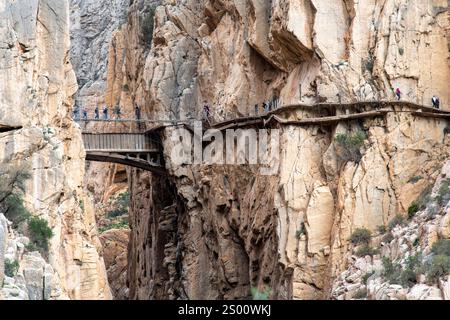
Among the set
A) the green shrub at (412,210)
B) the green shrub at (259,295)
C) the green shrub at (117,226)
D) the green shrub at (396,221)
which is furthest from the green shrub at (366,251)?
the green shrub at (117,226)

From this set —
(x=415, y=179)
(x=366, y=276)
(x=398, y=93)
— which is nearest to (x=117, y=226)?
(x=398, y=93)

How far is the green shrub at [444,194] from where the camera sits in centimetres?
4808

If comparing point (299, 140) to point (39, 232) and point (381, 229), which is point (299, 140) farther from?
point (39, 232)

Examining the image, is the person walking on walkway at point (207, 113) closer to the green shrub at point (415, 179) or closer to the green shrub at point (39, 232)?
the green shrub at point (415, 179)

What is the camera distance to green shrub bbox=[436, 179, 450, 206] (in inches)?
1893

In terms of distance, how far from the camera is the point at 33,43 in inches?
1922

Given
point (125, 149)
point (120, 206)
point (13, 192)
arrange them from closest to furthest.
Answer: point (13, 192)
point (125, 149)
point (120, 206)

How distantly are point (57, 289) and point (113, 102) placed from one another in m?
52.8

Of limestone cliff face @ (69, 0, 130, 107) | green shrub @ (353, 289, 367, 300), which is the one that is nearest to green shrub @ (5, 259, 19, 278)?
green shrub @ (353, 289, 367, 300)

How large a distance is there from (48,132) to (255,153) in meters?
14.2

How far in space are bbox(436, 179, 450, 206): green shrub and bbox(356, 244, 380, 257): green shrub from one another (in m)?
3.39

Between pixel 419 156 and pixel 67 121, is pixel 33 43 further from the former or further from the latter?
pixel 419 156

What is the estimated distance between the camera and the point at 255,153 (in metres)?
59.8

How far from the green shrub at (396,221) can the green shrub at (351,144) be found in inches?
128
